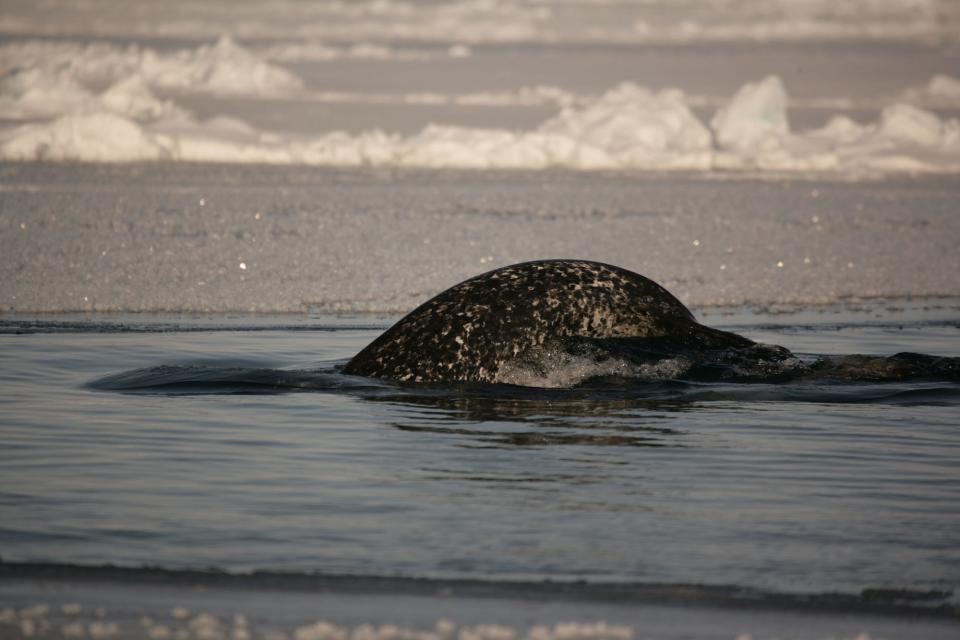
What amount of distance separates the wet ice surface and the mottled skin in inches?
135

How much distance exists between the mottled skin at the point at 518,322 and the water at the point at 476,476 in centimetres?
26

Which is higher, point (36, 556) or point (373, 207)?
point (373, 207)

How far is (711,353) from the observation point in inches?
320

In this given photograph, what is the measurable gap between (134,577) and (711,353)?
479cm

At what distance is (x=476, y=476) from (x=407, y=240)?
34.9 ft

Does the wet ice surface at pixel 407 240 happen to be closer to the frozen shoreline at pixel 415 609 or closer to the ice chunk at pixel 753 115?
the frozen shoreline at pixel 415 609

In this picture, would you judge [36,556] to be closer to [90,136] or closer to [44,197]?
[44,197]

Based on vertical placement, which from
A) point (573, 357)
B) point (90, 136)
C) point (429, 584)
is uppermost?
point (90, 136)

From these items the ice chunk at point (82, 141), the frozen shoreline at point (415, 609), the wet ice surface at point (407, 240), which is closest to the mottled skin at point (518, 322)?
the wet ice surface at point (407, 240)

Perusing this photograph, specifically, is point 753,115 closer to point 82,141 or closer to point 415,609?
point 82,141

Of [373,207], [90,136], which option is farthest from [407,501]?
[90,136]

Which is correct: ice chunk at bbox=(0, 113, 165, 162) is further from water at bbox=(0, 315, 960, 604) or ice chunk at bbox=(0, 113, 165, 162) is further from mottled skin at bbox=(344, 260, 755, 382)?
mottled skin at bbox=(344, 260, 755, 382)

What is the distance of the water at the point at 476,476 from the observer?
4230 mm

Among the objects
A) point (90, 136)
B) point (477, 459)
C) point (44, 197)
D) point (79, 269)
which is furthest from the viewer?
point (90, 136)
